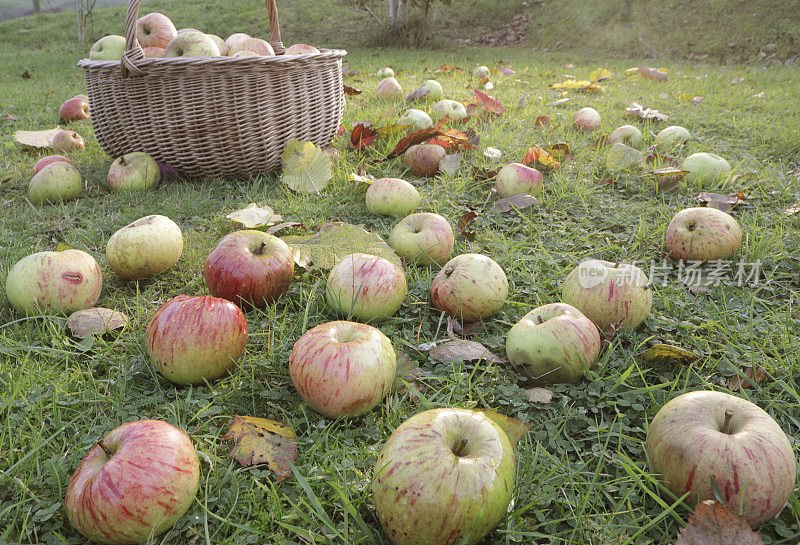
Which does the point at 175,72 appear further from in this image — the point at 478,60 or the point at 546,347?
the point at 478,60

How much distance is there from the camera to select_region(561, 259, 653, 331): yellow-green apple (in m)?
1.79

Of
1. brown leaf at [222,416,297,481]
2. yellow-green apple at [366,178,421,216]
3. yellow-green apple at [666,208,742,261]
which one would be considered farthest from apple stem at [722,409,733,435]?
yellow-green apple at [366,178,421,216]

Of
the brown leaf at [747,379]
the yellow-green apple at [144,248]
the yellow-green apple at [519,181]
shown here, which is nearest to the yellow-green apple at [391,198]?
the yellow-green apple at [519,181]

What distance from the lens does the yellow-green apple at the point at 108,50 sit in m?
3.55

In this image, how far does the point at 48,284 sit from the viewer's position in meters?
1.90

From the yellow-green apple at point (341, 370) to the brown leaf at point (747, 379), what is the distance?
1.08 metres

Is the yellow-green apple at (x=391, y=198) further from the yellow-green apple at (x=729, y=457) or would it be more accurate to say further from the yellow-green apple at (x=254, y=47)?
the yellow-green apple at (x=729, y=457)

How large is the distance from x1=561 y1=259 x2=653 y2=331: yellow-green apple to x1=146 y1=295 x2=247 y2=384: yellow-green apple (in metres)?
1.22

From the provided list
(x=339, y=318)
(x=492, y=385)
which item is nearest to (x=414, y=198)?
(x=339, y=318)

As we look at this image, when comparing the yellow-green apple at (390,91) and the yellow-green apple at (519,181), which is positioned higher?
the yellow-green apple at (390,91)

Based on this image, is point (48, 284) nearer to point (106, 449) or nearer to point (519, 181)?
point (106, 449)

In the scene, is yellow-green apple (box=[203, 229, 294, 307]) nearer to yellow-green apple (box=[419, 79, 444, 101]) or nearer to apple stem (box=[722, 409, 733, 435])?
apple stem (box=[722, 409, 733, 435])

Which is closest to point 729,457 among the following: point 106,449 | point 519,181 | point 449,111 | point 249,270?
point 106,449

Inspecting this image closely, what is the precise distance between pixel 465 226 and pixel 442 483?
1767 mm
